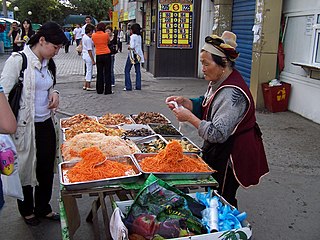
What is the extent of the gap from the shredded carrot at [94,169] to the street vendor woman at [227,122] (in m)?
0.62

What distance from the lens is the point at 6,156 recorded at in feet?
7.79

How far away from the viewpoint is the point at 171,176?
279cm

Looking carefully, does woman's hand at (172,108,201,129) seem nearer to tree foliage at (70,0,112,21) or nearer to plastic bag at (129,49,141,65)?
plastic bag at (129,49,141,65)

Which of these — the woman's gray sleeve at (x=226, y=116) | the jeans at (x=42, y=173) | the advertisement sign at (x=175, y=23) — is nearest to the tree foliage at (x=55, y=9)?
the advertisement sign at (x=175, y=23)

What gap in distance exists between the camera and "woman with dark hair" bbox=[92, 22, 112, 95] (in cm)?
1035

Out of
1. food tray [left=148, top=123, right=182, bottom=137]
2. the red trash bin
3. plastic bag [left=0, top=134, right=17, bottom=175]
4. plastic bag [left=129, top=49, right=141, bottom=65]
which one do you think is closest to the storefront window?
the red trash bin

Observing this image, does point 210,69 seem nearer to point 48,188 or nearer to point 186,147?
point 186,147

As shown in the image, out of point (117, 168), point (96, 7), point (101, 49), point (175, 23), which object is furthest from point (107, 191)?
point (96, 7)

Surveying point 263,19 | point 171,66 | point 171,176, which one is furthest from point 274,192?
point 171,66

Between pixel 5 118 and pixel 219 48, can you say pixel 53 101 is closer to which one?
pixel 5 118

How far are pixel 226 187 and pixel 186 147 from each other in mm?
626

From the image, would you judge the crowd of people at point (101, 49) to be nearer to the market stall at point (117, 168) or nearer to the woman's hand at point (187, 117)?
the market stall at point (117, 168)

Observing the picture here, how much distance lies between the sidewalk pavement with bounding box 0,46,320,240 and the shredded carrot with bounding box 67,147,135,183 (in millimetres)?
1278

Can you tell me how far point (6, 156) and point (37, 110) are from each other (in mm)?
1246
